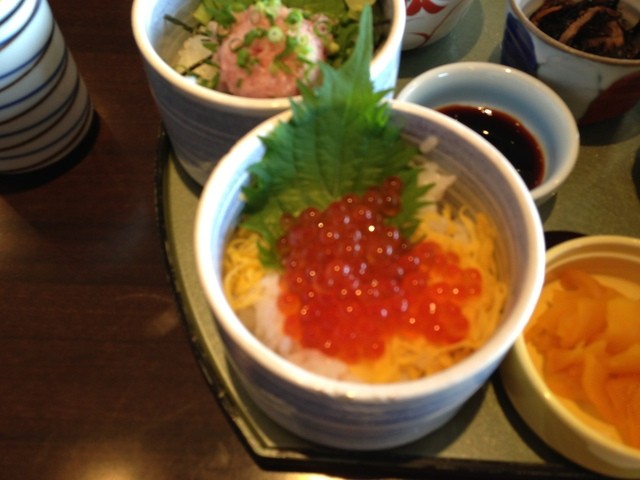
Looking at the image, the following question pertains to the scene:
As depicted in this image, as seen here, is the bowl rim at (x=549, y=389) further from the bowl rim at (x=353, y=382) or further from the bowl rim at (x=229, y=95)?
the bowl rim at (x=229, y=95)

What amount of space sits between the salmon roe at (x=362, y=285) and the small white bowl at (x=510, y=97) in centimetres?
34

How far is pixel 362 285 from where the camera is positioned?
2.84 ft

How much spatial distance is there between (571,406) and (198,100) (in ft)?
2.32

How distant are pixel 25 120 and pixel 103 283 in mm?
328

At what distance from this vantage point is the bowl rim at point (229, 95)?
0.92 metres

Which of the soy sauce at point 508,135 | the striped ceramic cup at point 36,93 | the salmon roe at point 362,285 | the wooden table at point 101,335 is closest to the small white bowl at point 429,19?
the wooden table at point 101,335

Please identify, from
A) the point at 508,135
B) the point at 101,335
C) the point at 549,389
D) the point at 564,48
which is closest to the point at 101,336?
the point at 101,335

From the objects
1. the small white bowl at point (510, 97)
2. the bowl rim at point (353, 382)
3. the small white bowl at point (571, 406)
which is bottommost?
the small white bowl at point (571, 406)

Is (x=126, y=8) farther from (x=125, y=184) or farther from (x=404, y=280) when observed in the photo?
(x=404, y=280)

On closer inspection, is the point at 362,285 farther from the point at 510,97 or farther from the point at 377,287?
the point at 510,97

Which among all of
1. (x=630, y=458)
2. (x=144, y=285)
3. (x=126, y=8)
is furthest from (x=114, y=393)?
(x=126, y=8)

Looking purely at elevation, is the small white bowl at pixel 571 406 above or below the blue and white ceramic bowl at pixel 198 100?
below

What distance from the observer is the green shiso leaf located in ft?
2.91

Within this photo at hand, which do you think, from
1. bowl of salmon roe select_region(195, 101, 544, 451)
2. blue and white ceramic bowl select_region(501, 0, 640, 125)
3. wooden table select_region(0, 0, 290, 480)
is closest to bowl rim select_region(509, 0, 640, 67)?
blue and white ceramic bowl select_region(501, 0, 640, 125)
